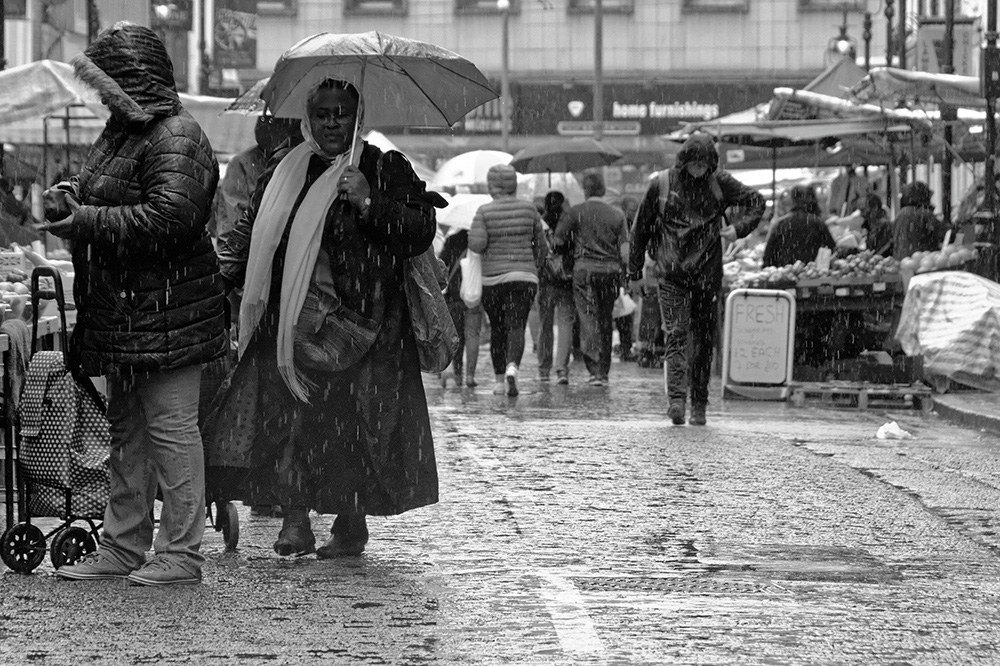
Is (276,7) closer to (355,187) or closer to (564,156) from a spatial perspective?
(564,156)

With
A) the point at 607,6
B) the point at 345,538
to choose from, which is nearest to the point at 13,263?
the point at 345,538

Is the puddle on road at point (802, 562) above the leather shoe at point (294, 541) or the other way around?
the other way around

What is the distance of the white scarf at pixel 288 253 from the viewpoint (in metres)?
6.85

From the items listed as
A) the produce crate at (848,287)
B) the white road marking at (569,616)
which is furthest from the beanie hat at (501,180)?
the white road marking at (569,616)

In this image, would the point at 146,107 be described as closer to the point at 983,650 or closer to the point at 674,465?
the point at 983,650

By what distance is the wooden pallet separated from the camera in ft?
51.0

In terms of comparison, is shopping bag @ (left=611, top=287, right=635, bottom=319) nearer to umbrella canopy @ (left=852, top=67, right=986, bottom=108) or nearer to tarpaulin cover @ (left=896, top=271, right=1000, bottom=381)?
umbrella canopy @ (left=852, top=67, right=986, bottom=108)

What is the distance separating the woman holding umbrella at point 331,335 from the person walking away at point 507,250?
8.83m

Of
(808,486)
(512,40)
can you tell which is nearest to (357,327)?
(808,486)

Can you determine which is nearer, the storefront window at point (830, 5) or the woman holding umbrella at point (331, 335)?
the woman holding umbrella at point (331, 335)

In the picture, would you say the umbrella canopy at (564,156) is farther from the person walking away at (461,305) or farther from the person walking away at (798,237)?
the person walking away at (461,305)

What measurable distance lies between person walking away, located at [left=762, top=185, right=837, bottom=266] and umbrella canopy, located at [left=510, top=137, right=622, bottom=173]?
563 cm

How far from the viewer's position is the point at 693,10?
48.8 meters

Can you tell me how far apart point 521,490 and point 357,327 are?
8.86 feet
